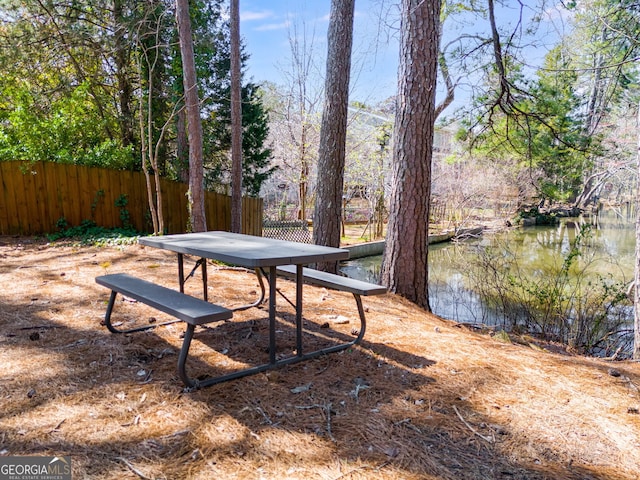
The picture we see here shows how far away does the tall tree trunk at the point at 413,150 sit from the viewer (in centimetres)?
411

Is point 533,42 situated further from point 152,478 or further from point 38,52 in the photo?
point 38,52

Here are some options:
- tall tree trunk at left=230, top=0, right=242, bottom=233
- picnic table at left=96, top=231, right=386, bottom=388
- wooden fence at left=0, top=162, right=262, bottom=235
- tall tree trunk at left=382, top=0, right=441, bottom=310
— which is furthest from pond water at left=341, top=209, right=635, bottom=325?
wooden fence at left=0, top=162, right=262, bottom=235

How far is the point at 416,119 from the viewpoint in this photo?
165 inches

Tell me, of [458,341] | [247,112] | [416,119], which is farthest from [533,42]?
[247,112]

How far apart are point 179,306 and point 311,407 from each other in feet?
2.70

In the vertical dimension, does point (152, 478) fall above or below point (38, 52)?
below

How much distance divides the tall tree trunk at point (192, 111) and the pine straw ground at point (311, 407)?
2902 millimetres

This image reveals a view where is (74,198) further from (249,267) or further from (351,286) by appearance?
(351,286)

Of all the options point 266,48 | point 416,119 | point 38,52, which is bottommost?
point 416,119

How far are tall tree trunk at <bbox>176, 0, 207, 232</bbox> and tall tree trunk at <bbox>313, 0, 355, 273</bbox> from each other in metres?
1.85

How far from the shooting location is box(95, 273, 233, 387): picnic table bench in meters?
1.94

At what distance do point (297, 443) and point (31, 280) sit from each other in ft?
13.0

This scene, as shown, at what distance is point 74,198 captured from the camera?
25.9 ft

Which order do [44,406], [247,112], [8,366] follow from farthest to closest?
[247,112]
[8,366]
[44,406]
